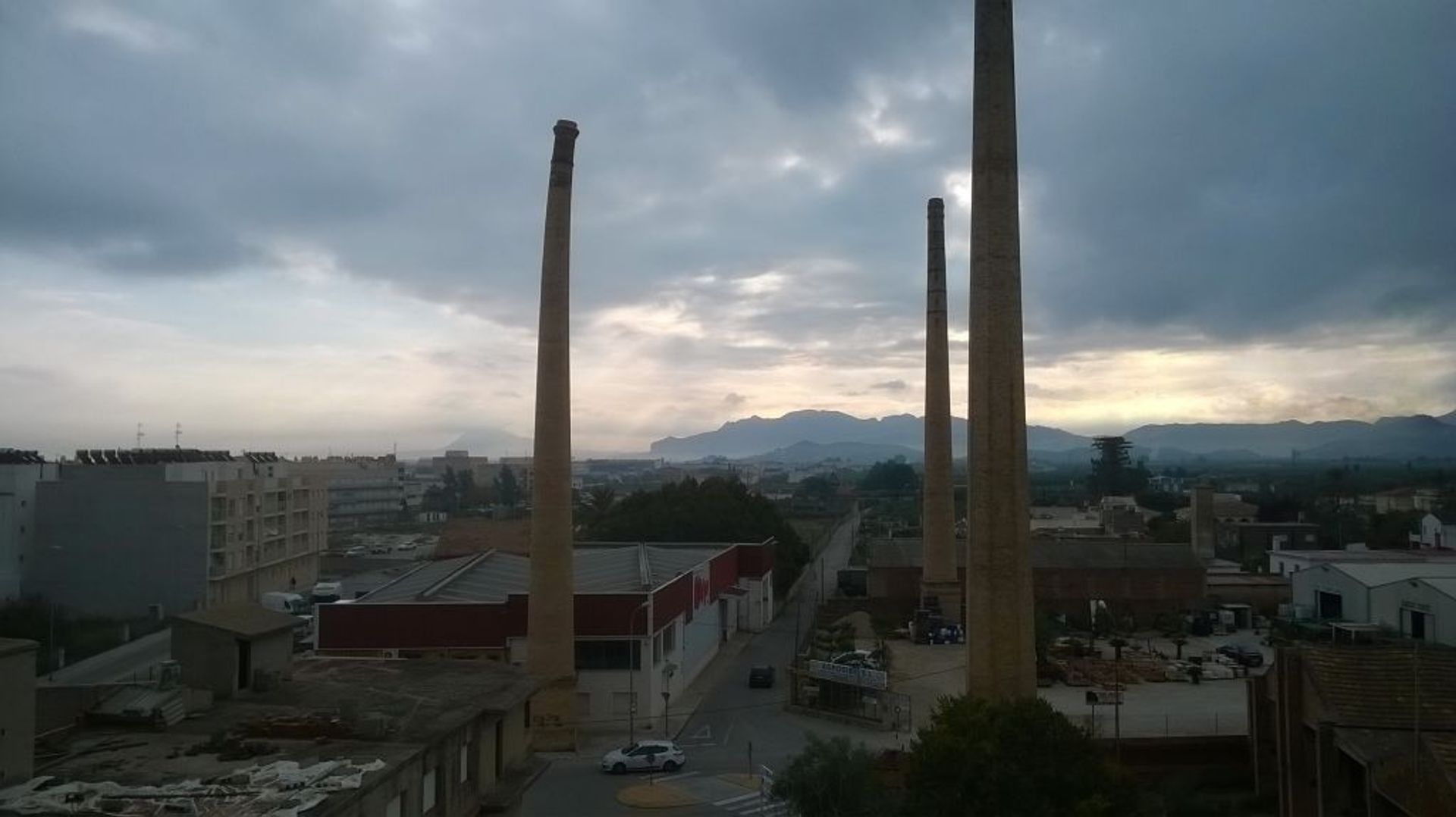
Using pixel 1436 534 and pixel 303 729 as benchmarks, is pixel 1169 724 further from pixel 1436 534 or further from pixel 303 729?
pixel 1436 534

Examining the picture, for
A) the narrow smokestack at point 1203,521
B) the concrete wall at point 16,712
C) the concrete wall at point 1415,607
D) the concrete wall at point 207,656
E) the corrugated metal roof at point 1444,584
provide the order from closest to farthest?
the concrete wall at point 16,712, the concrete wall at point 207,656, the concrete wall at point 1415,607, the corrugated metal roof at point 1444,584, the narrow smokestack at point 1203,521

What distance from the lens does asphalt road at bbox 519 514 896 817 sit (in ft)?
69.8

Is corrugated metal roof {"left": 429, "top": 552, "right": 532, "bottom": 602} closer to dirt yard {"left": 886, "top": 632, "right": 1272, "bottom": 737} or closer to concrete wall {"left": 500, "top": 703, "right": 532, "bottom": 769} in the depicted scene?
concrete wall {"left": 500, "top": 703, "right": 532, "bottom": 769}

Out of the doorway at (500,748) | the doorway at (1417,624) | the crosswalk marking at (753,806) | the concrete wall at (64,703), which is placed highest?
the concrete wall at (64,703)

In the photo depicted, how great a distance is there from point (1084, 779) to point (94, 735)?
13748 mm

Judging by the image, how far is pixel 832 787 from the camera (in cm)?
1595

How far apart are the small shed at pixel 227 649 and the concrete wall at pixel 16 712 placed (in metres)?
3.74

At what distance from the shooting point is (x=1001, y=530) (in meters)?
19.8

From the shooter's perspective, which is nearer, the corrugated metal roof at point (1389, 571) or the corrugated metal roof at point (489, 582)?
the corrugated metal roof at point (489, 582)

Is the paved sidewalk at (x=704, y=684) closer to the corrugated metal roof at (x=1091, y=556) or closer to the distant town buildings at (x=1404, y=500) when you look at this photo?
the corrugated metal roof at (x=1091, y=556)

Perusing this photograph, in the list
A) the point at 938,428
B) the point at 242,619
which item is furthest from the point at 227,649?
the point at 938,428

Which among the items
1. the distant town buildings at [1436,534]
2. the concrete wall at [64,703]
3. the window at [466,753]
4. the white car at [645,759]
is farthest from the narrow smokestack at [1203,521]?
the concrete wall at [64,703]

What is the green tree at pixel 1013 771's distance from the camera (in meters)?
14.1

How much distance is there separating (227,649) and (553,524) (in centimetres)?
1217
